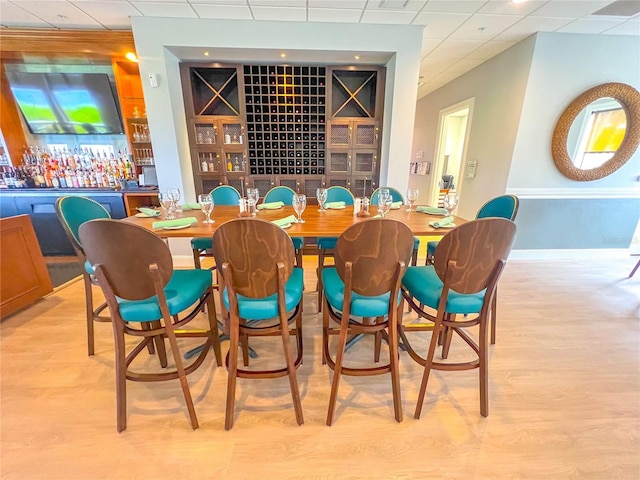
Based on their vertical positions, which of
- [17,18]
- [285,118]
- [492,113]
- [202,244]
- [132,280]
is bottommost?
[202,244]

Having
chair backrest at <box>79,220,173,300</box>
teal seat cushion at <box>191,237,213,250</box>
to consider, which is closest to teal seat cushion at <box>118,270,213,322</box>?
chair backrest at <box>79,220,173,300</box>

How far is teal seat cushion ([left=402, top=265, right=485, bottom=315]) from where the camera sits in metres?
1.30

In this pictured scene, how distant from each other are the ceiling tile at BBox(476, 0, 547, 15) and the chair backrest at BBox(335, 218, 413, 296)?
2697mm

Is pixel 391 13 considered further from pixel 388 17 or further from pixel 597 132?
pixel 597 132

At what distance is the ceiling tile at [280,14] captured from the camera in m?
2.48

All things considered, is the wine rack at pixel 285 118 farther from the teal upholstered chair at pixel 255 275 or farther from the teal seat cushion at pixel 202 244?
the teal upholstered chair at pixel 255 275

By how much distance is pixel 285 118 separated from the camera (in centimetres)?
332

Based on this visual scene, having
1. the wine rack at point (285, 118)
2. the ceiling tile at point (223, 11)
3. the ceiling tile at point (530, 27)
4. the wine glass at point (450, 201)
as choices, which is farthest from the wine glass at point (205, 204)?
the ceiling tile at point (530, 27)

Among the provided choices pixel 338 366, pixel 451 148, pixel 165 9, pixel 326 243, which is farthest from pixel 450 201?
pixel 451 148

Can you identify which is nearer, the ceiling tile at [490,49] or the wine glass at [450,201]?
the wine glass at [450,201]

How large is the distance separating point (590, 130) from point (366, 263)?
3.88 metres

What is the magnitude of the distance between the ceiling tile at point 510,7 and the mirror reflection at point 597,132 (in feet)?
4.59

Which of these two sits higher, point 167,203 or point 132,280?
point 167,203

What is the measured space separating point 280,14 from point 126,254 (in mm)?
2772
